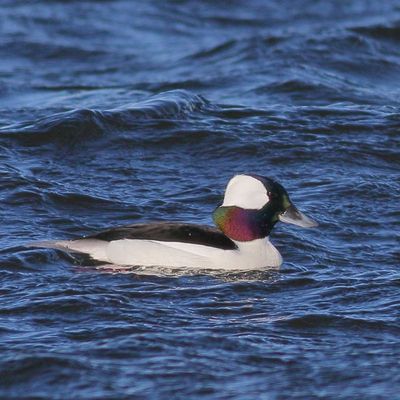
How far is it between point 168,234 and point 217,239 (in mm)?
436

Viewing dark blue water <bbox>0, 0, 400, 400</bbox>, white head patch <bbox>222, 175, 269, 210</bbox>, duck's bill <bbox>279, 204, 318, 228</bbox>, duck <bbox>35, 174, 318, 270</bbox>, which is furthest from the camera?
duck's bill <bbox>279, 204, 318, 228</bbox>

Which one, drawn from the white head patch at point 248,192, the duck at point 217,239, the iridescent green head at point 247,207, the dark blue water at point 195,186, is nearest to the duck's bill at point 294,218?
the duck at point 217,239

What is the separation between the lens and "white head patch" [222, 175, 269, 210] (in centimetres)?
1043

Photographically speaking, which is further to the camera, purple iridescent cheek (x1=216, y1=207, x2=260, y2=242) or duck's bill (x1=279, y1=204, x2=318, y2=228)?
duck's bill (x1=279, y1=204, x2=318, y2=228)

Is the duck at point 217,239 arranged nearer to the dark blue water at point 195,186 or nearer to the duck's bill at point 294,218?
the duck's bill at point 294,218

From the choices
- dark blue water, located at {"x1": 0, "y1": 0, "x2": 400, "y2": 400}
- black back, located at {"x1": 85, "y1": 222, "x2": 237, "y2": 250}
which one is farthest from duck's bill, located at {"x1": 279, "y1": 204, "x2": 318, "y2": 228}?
black back, located at {"x1": 85, "y1": 222, "x2": 237, "y2": 250}

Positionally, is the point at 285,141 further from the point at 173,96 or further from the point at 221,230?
the point at 221,230

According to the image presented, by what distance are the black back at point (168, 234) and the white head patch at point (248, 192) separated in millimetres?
368

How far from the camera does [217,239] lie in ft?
33.8

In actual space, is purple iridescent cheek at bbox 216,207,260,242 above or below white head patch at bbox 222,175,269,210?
below

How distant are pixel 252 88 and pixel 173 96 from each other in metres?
1.77

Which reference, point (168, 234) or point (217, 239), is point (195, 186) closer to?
point (217, 239)

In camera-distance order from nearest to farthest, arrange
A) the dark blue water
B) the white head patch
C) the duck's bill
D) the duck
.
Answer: the dark blue water, the duck, the white head patch, the duck's bill

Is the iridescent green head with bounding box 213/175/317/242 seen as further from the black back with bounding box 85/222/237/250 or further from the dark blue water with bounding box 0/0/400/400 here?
the dark blue water with bounding box 0/0/400/400
